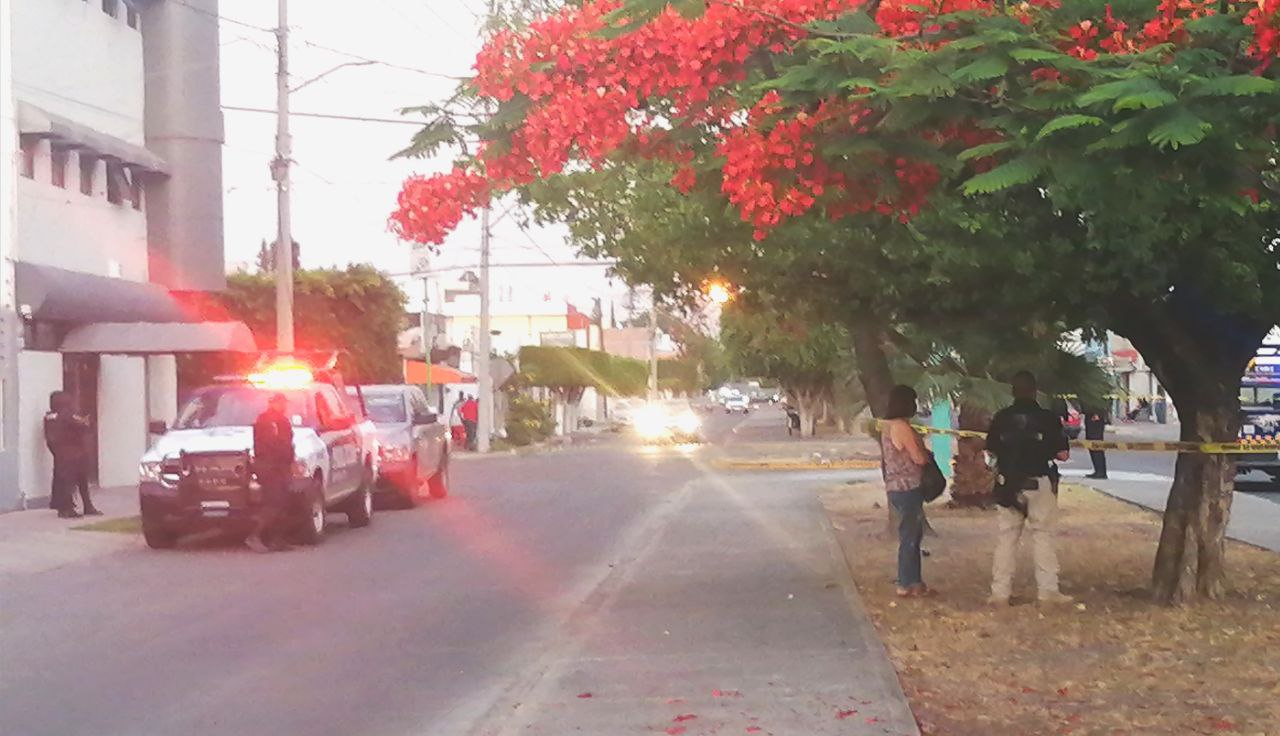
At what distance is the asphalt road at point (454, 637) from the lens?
339 inches

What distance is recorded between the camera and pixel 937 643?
10.6 metres

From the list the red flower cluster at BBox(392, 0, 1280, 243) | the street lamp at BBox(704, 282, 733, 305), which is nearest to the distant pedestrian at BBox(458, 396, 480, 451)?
the street lamp at BBox(704, 282, 733, 305)

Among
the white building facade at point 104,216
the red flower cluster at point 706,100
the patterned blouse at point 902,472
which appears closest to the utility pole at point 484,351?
the white building facade at point 104,216

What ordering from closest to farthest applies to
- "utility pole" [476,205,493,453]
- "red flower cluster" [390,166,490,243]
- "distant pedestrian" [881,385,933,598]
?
"red flower cluster" [390,166,490,243], "distant pedestrian" [881,385,933,598], "utility pole" [476,205,493,453]

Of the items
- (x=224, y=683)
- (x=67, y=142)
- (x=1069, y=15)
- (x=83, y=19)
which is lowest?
(x=224, y=683)

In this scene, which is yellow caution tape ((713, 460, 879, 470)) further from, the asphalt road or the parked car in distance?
the asphalt road

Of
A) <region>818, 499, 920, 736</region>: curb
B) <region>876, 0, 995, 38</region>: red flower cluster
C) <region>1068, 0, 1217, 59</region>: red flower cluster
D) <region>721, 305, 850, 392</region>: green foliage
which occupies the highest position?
<region>876, 0, 995, 38</region>: red flower cluster

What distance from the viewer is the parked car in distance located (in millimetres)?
24672

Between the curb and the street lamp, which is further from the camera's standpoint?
the street lamp

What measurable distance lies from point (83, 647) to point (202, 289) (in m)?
19.7

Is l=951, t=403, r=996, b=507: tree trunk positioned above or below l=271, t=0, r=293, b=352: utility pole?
below

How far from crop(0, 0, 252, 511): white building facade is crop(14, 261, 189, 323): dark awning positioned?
3 centimetres

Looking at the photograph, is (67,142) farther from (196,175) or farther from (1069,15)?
(1069,15)

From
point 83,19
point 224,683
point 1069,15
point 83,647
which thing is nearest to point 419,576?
point 83,647
